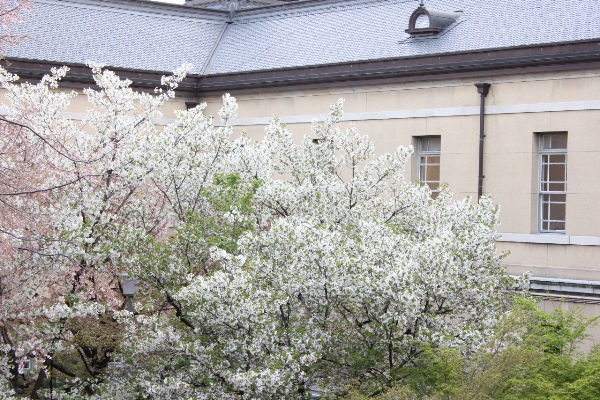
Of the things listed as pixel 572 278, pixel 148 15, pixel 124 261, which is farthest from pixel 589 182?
pixel 148 15

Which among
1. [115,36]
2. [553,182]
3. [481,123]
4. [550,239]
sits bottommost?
[550,239]

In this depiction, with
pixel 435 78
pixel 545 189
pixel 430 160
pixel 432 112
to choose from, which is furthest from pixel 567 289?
pixel 435 78

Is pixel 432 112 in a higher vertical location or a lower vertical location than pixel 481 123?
higher

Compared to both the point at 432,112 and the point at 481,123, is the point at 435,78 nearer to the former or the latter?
the point at 432,112

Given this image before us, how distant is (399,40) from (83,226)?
13.3m

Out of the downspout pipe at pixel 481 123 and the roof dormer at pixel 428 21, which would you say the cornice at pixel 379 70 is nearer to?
the downspout pipe at pixel 481 123

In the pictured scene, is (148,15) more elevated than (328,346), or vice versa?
(148,15)

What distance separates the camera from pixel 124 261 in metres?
19.0

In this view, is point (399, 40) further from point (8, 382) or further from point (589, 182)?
point (8, 382)

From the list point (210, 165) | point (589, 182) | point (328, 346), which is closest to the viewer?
point (328, 346)

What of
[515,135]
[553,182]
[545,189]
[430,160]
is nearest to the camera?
[553,182]

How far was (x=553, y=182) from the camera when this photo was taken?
2634 centimetres

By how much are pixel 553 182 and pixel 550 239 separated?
1.40 meters

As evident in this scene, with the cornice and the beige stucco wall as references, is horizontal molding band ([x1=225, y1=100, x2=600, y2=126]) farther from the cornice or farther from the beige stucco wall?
the cornice
